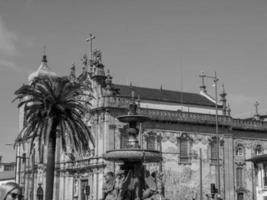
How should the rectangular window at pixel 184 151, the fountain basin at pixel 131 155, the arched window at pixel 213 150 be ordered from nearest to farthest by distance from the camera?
the fountain basin at pixel 131 155, the rectangular window at pixel 184 151, the arched window at pixel 213 150

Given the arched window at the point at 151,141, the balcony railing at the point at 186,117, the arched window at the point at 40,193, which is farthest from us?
the arched window at the point at 40,193

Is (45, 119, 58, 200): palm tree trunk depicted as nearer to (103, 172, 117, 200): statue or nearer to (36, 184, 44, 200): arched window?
(103, 172, 117, 200): statue

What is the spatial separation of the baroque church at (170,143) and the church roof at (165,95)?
0.12m

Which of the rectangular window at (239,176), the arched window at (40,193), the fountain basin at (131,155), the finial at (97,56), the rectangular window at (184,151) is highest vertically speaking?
the finial at (97,56)

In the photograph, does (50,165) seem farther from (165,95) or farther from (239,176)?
(239,176)

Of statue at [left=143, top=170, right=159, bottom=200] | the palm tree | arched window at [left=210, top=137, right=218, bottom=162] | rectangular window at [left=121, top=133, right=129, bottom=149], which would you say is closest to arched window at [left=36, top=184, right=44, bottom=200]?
rectangular window at [left=121, top=133, right=129, bottom=149]

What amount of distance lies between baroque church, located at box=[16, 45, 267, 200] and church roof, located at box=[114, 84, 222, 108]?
0.12m

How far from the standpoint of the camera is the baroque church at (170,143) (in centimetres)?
5328

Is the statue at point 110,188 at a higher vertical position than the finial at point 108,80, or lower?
lower

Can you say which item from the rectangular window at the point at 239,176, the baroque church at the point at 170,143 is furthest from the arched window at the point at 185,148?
the rectangular window at the point at 239,176

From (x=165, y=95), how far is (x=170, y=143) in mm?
8693

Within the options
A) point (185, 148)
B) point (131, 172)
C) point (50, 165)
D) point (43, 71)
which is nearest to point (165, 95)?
point (185, 148)

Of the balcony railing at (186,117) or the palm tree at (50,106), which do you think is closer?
the palm tree at (50,106)

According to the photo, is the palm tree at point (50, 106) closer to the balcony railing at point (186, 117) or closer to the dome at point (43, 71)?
the balcony railing at point (186, 117)
